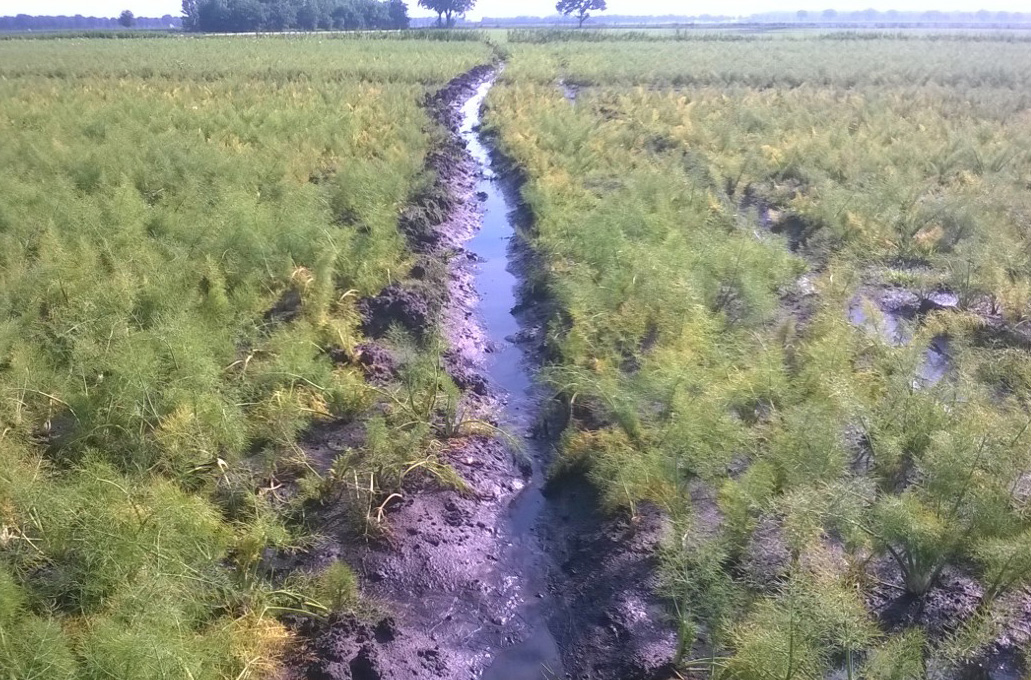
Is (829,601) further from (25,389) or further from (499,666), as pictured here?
(25,389)

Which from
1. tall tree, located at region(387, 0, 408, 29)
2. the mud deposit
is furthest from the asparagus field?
tall tree, located at region(387, 0, 408, 29)

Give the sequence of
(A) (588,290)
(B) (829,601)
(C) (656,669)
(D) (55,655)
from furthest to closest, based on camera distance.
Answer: (A) (588,290)
(C) (656,669)
(B) (829,601)
(D) (55,655)

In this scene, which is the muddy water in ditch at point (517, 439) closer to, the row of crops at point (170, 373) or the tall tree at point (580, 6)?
the row of crops at point (170, 373)

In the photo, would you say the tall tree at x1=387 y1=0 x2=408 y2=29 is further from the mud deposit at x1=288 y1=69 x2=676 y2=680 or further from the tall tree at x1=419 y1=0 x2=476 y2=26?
the mud deposit at x1=288 y1=69 x2=676 y2=680

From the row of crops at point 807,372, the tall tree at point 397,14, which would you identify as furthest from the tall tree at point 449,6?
the row of crops at point 807,372

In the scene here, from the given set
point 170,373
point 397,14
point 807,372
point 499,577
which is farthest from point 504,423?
point 397,14

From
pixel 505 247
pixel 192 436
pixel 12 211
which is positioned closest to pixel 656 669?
pixel 192 436

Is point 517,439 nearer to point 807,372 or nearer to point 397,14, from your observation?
point 807,372
